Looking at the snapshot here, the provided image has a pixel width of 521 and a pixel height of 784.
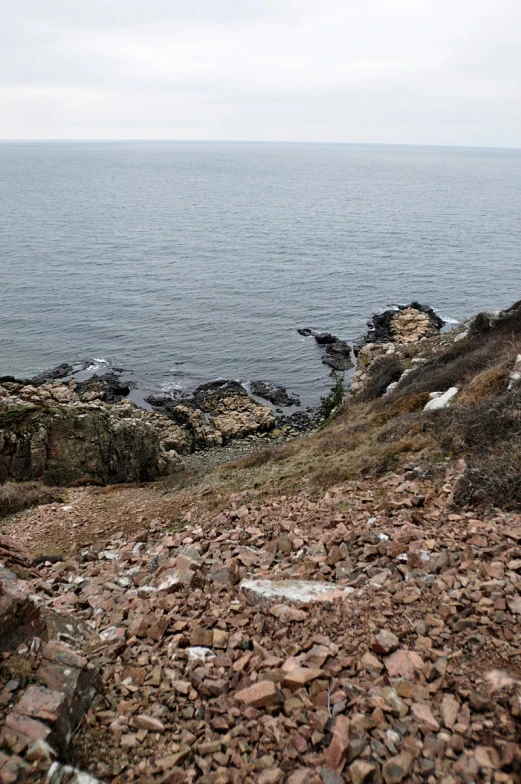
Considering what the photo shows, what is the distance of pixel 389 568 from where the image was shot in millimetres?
8711

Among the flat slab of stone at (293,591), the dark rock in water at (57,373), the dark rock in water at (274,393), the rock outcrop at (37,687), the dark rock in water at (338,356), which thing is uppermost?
the rock outcrop at (37,687)

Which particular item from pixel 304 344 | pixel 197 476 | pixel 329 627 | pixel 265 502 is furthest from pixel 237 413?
pixel 329 627

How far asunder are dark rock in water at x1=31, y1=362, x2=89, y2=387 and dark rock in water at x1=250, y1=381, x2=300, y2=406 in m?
16.7

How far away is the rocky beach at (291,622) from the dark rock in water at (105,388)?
25727 mm

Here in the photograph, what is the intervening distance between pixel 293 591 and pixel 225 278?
69.9 m

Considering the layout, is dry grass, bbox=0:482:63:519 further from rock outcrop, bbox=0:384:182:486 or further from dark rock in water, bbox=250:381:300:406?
dark rock in water, bbox=250:381:300:406

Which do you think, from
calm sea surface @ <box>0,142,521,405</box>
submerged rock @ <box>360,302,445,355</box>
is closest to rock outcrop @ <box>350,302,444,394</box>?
submerged rock @ <box>360,302,445,355</box>

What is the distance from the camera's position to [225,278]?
7512cm

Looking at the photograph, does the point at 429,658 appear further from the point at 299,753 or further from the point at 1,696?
the point at 1,696

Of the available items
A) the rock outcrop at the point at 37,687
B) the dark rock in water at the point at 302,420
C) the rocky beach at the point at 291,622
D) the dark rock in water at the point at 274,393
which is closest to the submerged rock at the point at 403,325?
the dark rock in water at the point at 274,393

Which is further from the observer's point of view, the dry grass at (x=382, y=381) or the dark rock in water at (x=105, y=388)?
the dark rock in water at (x=105, y=388)

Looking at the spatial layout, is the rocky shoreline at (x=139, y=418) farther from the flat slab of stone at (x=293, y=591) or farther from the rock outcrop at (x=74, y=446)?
the flat slab of stone at (x=293, y=591)

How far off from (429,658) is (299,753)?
6.70 feet

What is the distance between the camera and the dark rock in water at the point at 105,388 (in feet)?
140
